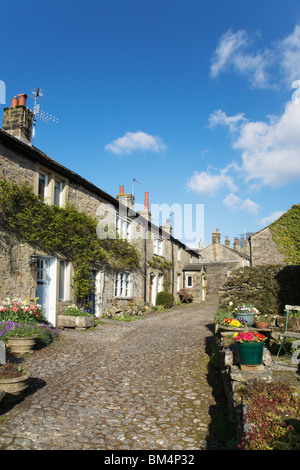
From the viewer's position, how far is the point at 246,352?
16.9 ft

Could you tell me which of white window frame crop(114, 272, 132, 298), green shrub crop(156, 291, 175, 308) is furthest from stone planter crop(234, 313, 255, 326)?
green shrub crop(156, 291, 175, 308)

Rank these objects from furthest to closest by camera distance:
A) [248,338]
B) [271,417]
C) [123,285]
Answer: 1. [123,285]
2. [248,338]
3. [271,417]

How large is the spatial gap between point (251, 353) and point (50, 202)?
9.91 meters

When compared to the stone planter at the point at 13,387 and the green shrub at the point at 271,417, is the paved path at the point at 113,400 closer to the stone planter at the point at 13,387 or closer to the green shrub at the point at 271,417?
the stone planter at the point at 13,387

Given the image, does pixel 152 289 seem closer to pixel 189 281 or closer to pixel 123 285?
pixel 123 285

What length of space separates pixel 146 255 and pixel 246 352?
18.0 meters

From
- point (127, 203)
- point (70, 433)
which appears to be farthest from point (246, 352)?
point (127, 203)

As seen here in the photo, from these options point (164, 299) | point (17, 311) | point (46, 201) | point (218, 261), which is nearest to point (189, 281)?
point (164, 299)

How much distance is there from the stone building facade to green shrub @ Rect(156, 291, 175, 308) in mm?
2496

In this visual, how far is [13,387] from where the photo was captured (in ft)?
17.0

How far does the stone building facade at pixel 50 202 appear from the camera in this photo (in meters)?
10.8

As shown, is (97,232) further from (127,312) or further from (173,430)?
(173,430)

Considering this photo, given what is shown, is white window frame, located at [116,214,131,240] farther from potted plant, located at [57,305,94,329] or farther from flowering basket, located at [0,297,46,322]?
flowering basket, located at [0,297,46,322]

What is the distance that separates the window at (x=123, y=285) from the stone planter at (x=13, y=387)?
42.7 ft
